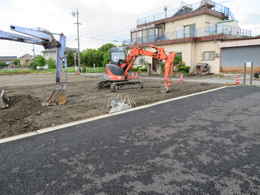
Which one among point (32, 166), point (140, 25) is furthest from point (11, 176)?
point (140, 25)

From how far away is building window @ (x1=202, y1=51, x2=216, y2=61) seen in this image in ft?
69.7

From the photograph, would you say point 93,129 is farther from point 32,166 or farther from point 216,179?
point 216,179

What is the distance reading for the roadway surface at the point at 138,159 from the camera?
2.46m

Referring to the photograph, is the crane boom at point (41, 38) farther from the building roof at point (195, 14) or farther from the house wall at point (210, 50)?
the building roof at point (195, 14)

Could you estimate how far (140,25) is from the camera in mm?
29906

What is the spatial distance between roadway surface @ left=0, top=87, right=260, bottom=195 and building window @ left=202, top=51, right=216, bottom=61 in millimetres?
18100

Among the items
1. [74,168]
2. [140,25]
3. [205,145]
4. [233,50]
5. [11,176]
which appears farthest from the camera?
[140,25]

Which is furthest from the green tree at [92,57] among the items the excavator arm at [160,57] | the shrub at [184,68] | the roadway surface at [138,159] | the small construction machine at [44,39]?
the roadway surface at [138,159]

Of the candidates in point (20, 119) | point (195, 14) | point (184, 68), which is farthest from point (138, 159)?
point (195, 14)

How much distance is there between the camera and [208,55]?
71.4 feet

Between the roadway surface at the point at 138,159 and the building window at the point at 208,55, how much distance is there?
18100mm

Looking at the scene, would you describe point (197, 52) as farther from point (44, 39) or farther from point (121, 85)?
point (44, 39)

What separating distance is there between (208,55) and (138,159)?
71.2 ft

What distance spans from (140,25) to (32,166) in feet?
98.9
